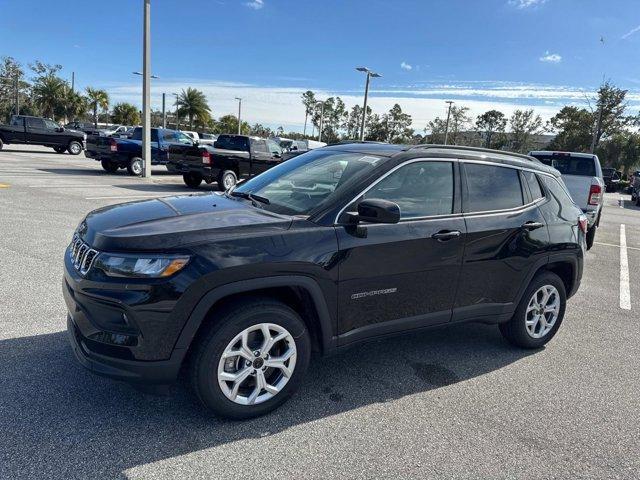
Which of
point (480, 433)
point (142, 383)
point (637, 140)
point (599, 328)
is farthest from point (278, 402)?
point (637, 140)

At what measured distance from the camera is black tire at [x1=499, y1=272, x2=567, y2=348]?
419 cm

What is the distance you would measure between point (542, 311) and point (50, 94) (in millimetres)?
69078

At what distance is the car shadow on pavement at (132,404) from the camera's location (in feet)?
8.38

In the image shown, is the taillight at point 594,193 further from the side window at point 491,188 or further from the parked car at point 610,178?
the parked car at point 610,178

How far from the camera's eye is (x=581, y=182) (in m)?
9.31

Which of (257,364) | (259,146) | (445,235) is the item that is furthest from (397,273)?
(259,146)

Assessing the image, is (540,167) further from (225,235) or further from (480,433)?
(225,235)

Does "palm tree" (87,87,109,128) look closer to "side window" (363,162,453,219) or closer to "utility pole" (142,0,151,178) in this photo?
"utility pole" (142,0,151,178)

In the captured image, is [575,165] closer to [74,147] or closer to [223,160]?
[223,160]

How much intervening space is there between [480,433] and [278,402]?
4.26 ft

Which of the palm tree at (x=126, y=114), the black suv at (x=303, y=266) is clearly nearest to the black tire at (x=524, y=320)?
the black suv at (x=303, y=266)

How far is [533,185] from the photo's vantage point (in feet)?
14.1

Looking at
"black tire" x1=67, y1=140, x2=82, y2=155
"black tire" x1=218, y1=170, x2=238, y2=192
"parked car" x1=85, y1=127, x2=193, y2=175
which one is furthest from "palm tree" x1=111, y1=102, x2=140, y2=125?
"black tire" x1=218, y1=170, x2=238, y2=192

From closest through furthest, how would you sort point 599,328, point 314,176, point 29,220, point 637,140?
point 314,176 < point 599,328 < point 29,220 < point 637,140
